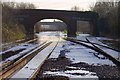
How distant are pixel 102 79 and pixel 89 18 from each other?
74.1 metres

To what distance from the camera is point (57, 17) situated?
8231 cm

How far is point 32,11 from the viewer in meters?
80.8

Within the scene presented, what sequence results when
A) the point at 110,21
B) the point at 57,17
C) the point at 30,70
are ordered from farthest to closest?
the point at 57,17
the point at 110,21
the point at 30,70

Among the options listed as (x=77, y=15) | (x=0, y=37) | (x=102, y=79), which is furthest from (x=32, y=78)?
(x=77, y=15)

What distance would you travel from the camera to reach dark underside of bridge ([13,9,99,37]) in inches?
3083

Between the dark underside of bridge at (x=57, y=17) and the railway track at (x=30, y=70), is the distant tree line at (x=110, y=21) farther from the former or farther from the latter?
the railway track at (x=30, y=70)

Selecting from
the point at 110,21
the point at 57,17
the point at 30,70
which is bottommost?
the point at 30,70

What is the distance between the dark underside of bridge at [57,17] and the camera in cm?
7831

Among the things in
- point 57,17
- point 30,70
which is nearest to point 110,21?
point 57,17

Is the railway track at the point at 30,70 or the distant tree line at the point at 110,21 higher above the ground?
the distant tree line at the point at 110,21

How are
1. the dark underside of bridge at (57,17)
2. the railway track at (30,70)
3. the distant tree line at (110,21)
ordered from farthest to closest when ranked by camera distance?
the dark underside of bridge at (57,17) → the distant tree line at (110,21) → the railway track at (30,70)

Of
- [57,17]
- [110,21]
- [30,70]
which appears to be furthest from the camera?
[57,17]

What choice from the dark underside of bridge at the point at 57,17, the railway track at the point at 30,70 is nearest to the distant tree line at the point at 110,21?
the dark underside of bridge at the point at 57,17

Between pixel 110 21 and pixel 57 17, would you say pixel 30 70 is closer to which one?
pixel 110 21
